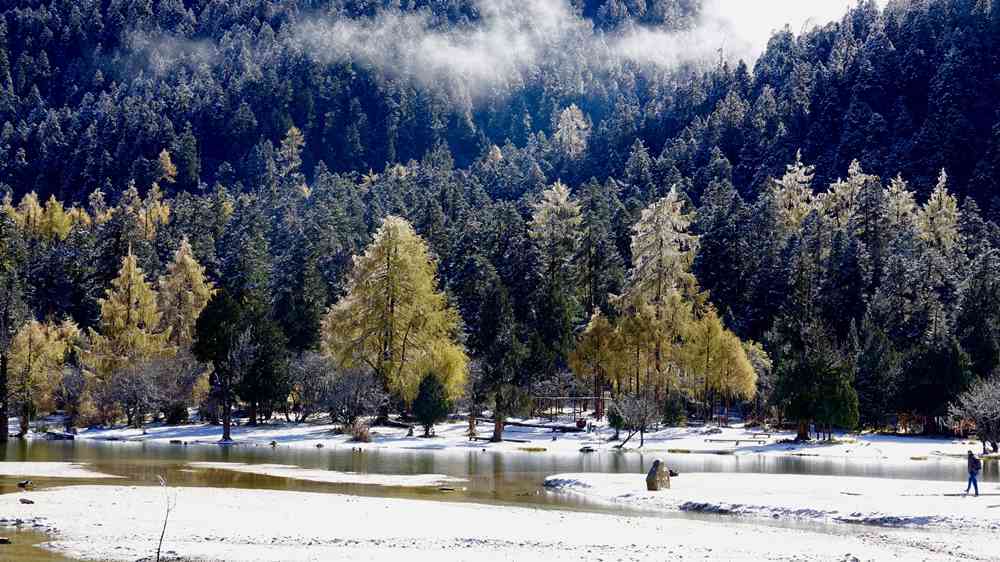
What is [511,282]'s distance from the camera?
348ft

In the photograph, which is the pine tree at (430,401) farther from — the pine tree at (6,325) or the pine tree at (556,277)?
the pine tree at (6,325)

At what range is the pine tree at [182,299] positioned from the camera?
88812 millimetres

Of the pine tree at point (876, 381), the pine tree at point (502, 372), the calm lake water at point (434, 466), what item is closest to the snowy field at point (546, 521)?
the calm lake water at point (434, 466)

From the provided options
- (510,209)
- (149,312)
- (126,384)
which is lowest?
(126,384)

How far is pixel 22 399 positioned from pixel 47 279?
49.9 m

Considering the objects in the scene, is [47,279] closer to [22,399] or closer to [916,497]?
[22,399]

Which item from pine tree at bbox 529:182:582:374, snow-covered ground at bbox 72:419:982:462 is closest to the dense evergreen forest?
pine tree at bbox 529:182:582:374

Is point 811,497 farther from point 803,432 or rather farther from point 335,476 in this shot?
point 803,432

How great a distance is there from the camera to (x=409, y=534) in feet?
98.5

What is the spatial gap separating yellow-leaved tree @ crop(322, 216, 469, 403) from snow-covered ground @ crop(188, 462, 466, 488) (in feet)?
74.3

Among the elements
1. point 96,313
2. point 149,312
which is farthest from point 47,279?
point 149,312

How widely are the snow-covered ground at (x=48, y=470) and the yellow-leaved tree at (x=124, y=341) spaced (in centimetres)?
2861

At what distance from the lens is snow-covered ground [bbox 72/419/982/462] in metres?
64.4

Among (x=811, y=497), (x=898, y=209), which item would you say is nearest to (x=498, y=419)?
(x=811, y=497)
